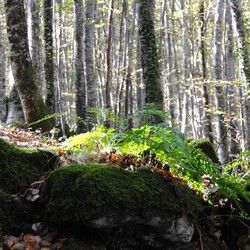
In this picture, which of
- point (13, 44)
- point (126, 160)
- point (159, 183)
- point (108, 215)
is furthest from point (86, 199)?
point (13, 44)

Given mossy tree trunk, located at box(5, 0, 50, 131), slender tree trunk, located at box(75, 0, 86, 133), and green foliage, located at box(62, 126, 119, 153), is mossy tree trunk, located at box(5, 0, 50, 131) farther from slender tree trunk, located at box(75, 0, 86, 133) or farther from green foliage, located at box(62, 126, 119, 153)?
slender tree trunk, located at box(75, 0, 86, 133)

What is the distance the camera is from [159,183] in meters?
3.14

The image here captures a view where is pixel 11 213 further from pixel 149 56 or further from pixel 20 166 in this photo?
pixel 149 56

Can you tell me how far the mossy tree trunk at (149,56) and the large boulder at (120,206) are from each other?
3.48 meters

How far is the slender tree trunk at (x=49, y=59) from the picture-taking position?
10781mm

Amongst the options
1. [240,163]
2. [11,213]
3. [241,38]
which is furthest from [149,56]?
[11,213]

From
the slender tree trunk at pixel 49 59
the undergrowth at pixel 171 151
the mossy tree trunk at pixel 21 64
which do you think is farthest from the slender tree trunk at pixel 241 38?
the slender tree trunk at pixel 49 59

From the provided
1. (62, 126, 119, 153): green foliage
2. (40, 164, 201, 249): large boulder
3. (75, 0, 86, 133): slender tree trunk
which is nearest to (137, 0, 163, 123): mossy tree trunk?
(62, 126, 119, 153): green foliage

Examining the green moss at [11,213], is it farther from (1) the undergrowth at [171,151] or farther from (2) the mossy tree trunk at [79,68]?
(2) the mossy tree trunk at [79,68]

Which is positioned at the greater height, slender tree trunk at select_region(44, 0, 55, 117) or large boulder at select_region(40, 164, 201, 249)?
slender tree trunk at select_region(44, 0, 55, 117)

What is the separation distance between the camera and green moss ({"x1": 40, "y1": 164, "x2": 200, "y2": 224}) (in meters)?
2.68

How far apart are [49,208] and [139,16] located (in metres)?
5.24

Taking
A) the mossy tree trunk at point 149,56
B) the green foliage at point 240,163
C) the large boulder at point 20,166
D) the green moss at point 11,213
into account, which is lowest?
the green foliage at point 240,163

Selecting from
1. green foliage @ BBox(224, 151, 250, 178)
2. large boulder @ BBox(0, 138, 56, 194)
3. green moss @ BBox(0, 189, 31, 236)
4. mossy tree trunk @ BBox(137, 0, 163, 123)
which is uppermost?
mossy tree trunk @ BBox(137, 0, 163, 123)
